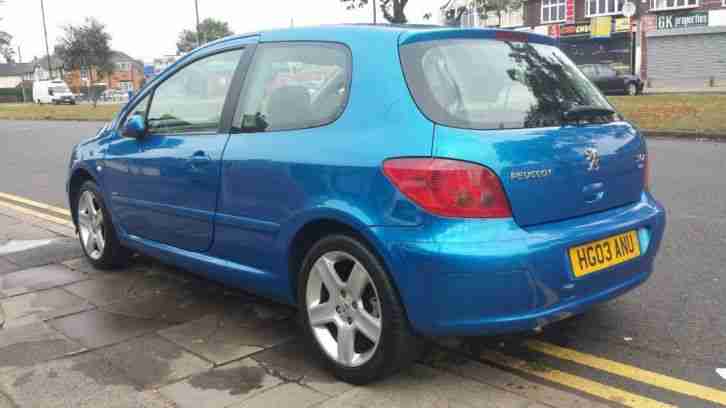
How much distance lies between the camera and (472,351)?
3.67 metres

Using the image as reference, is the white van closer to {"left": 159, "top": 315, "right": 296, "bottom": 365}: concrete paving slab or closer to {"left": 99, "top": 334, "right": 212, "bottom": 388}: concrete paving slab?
{"left": 159, "top": 315, "right": 296, "bottom": 365}: concrete paving slab

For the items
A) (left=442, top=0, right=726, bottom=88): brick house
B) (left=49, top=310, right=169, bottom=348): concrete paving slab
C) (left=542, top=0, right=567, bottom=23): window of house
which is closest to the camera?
(left=49, top=310, right=169, bottom=348): concrete paving slab

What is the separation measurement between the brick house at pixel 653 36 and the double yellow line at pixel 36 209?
3467 cm

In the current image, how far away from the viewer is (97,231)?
545 centimetres

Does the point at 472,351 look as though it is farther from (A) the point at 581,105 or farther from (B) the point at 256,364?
(A) the point at 581,105

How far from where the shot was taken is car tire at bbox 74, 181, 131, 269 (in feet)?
17.4

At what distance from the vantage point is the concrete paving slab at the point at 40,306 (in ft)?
14.5

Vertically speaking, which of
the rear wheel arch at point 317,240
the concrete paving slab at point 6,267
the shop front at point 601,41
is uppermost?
the shop front at point 601,41

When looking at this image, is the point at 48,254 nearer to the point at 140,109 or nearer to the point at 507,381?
the point at 140,109

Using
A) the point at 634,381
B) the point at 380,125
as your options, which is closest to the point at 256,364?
the point at 380,125

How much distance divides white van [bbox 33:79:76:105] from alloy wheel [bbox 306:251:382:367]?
191ft

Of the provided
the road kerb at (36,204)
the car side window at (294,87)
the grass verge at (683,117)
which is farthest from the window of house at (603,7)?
the car side window at (294,87)

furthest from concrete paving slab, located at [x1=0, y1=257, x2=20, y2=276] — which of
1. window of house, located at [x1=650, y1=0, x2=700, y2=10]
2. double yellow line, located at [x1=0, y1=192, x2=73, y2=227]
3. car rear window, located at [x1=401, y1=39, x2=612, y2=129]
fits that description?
window of house, located at [x1=650, y1=0, x2=700, y2=10]

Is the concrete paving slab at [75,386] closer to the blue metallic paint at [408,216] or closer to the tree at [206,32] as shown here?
the blue metallic paint at [408,216]
